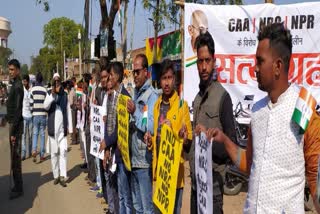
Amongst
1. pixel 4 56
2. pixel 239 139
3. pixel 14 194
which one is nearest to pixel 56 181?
pixel 14 194

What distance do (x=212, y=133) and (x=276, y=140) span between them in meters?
0.53

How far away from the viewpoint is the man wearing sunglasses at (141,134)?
13.1 ft

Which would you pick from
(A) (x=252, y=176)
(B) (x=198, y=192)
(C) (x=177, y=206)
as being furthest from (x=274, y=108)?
(C) (x=177, y=206)

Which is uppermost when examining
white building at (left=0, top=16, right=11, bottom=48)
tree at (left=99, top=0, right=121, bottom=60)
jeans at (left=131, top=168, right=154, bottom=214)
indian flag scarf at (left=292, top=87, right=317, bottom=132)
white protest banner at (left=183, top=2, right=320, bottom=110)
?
white building at (left=0, top=16, right=11, bottom=48)

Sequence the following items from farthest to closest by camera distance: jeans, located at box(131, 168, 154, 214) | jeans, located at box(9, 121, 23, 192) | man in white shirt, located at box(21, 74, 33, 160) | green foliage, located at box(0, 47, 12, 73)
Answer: green foliage, located at box(0, 47, 12, 73) → man in white shirt, located at box(21, 74, 33, 160) → jeans, located at box(9, 121, 23, 192) → jeans, located at box(131, 168, 154, 214)

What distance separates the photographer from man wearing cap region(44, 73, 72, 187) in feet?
23.8

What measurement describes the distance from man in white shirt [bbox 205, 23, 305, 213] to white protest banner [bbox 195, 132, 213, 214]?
19.1 inches

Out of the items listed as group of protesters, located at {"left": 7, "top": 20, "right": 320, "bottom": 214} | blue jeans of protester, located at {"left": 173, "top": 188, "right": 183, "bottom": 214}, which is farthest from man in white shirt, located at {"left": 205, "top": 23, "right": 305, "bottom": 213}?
blue jeans of protester, located at {"left": 173, "top": 188, "right": 183, "bottom": 214}

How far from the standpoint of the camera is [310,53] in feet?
17.6

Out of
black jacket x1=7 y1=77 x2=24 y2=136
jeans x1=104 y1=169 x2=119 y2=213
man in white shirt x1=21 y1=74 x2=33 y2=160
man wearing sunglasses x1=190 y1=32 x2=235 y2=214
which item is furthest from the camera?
man in white shirt x1=21 y1=74 x2=33 y2=160

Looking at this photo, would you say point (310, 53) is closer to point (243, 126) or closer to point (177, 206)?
point (243, 126)

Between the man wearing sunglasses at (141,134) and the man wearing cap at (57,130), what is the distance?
346 centimetres

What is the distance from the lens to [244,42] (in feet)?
18.4

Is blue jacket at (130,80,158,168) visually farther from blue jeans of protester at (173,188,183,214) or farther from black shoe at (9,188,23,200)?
black shoe at (9,188,23,200)
